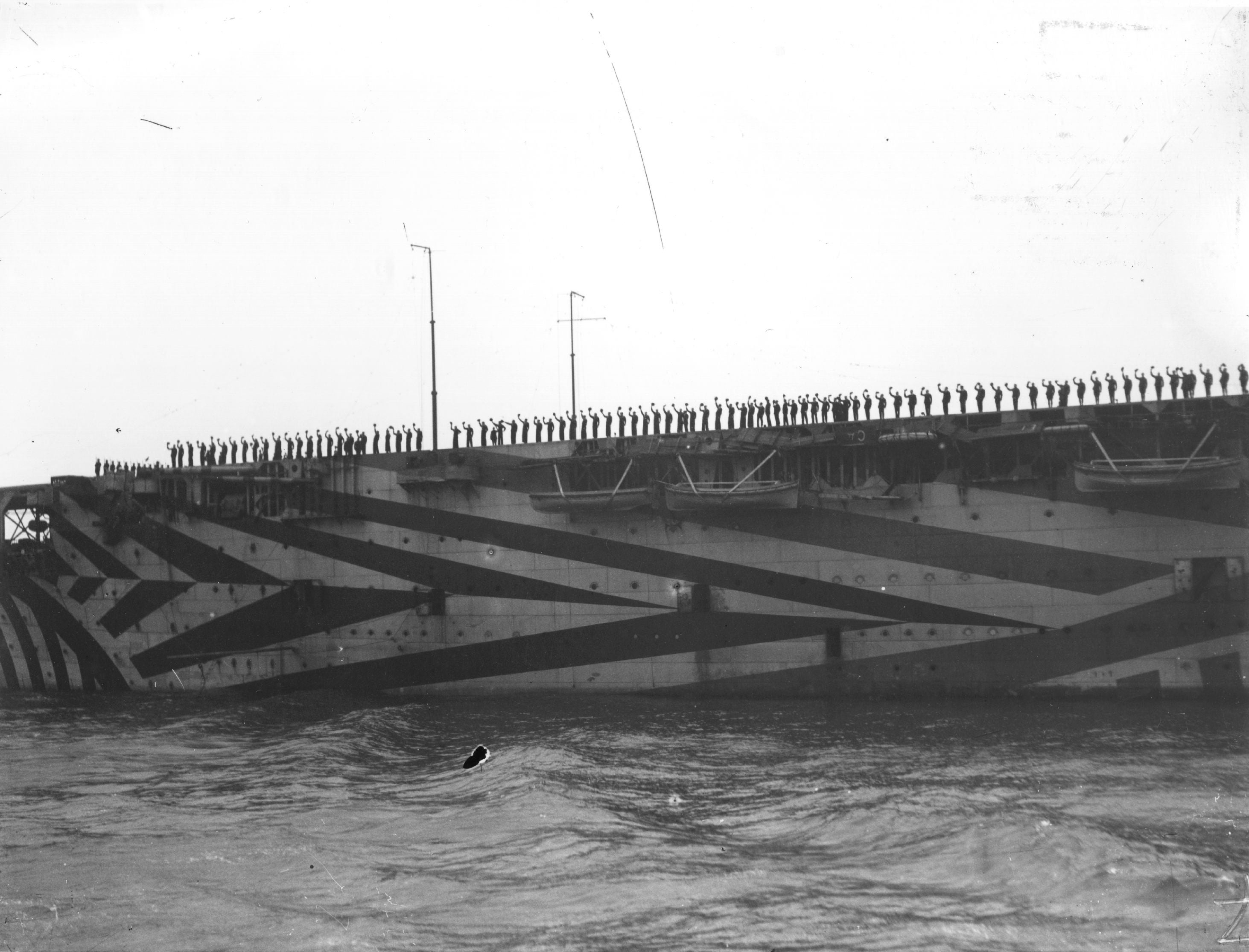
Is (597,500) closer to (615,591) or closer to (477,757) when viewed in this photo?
(615,591)

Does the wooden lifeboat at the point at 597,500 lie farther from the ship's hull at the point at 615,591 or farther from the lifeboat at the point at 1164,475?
the lifeboat at the point at 1164,475

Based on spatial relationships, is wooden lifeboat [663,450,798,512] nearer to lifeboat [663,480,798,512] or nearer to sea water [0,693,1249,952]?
lifeboat [663,480,798,512]

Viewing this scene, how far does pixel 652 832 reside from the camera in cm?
1473

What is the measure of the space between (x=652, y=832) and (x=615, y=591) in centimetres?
1165

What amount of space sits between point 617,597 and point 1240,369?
14.3 m

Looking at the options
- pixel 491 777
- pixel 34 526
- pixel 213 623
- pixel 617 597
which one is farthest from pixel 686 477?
pixel 34 526

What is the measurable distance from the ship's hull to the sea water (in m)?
1.41

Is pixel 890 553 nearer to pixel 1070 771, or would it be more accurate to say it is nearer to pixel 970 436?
pixel 970 436

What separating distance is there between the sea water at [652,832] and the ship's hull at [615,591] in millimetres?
1410

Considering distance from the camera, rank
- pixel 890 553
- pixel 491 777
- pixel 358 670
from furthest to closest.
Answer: pixel 358 670 → pixel 890 553 → pixel 491 777

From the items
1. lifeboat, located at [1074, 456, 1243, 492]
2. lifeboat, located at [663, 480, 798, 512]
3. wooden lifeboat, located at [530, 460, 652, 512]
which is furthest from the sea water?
wooden lifeboat, located at [530, 460, 652, 512]

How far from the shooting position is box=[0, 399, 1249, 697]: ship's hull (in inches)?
888

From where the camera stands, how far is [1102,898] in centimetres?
1178

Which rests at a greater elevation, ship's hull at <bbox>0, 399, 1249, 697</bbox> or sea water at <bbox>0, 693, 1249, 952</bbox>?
ship's hull at <bbox>0, 399, 1249, 697</bbox>
